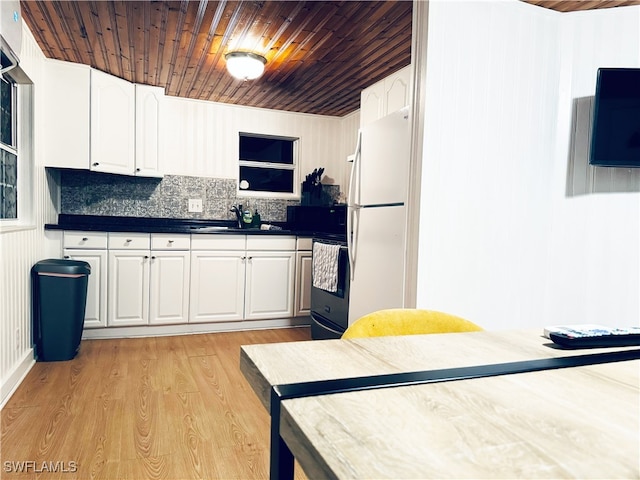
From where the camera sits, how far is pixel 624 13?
251cm

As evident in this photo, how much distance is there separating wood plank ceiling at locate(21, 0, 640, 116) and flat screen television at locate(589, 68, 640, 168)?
1.50 feet

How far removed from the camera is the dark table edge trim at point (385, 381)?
0.62 m

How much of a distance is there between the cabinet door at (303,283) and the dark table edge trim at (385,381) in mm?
3385

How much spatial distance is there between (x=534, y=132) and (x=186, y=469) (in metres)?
2.43

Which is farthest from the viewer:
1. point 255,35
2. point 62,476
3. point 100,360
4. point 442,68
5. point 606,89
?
point 100,360

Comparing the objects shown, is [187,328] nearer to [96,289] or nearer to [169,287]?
[169,287]

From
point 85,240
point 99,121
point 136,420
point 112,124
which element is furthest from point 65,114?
point 136,420

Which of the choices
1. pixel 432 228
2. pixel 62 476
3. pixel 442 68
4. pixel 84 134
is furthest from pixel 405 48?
pixel 62 476

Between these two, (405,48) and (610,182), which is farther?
(405,48)

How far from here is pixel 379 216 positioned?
2.66 m

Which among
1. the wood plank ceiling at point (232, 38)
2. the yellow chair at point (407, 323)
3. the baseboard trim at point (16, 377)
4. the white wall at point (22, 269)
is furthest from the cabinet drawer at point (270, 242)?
the yellow chair at point (407, 323)

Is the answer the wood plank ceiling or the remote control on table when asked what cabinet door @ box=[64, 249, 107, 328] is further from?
the remote control on table

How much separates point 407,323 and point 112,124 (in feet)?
11.3

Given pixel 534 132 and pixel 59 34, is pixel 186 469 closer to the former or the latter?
pixel 534 132
